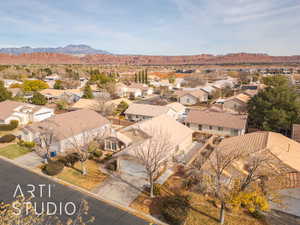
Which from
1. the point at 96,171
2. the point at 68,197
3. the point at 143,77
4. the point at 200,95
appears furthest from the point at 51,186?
the point at 143,77

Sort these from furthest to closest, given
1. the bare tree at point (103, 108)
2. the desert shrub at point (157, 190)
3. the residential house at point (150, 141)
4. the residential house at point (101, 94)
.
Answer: the residential house at point (101, 94)
the bare tree at point (103, 108)
the residential house at point (150, 141)
the desert shrub at point (157, 190)

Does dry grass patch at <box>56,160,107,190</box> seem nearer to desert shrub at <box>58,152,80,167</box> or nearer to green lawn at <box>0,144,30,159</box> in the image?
desert shrub at <box>58,152,80,167</box>

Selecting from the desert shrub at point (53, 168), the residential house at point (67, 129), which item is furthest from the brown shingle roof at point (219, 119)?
the desert shrub at point (53, 168)

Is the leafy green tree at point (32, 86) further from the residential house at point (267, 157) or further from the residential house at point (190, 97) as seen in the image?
the residential house at point (267, 157)

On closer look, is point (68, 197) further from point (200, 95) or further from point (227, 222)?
point (200, 95)

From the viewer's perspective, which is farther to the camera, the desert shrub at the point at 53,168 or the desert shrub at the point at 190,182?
the desert shrub at the point at 53,168

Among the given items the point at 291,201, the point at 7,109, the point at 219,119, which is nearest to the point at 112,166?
the point at 291,201

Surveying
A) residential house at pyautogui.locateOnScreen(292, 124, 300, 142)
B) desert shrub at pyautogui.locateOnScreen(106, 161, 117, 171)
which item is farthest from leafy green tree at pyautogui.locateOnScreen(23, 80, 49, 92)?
residential house at pyautogui.locateOnScreen(292, 124, 300, 142)
